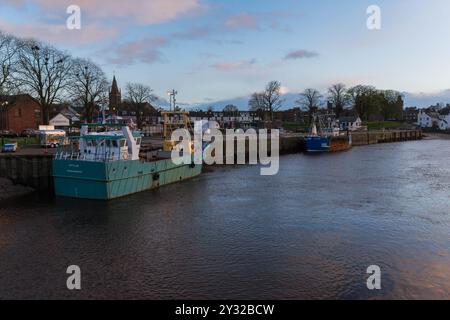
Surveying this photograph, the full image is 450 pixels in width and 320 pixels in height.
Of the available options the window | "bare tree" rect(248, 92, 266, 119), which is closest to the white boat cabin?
the window

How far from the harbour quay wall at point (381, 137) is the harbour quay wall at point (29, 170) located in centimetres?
8350

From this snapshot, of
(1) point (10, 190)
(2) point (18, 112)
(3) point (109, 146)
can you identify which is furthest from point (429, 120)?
(1) point (10, 190)

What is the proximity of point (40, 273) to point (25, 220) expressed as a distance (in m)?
9.20

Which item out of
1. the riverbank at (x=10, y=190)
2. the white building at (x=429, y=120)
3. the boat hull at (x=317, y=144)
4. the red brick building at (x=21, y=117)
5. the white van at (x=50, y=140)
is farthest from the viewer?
the white building at (x=429, y=120)

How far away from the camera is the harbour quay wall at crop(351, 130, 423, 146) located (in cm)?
10528

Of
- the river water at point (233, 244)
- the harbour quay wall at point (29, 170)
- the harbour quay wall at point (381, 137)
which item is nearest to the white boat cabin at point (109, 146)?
the river water at point (233, 244)

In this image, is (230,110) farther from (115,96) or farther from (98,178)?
(98,178)

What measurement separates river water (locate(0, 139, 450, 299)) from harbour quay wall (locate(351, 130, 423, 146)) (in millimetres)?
72011

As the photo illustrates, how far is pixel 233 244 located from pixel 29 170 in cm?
2277

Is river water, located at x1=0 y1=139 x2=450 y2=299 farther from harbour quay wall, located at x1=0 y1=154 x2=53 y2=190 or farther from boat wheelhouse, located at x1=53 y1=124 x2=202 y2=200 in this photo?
harbour quay wall, located at x1=0 y1=154 x2=53 y2=190

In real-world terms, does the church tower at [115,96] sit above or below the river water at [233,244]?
above

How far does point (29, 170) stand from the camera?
34.7 m

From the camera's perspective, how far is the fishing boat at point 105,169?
30.0 m

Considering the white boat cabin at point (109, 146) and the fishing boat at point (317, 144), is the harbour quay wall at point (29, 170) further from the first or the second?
the fishing boat at point (317, 144)
